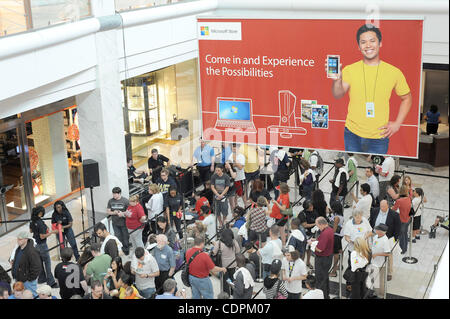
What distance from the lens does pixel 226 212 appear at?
12.1 metres

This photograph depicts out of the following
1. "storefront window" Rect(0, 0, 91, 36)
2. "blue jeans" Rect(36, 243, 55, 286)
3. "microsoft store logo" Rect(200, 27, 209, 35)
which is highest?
"storefront window" Rect(0, 0, 91, 36)

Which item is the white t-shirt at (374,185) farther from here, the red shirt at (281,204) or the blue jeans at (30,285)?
the blue jeans at (30,285)

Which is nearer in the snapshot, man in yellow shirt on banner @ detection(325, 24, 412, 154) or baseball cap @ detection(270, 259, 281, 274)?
baseball cap @ detection(270, 259, 281, 274)

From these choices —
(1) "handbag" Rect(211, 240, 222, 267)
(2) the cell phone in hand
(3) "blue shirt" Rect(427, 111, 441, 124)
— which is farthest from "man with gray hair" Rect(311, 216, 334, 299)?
(3) "blue shirt" Rect(427, 111, 441, 124)

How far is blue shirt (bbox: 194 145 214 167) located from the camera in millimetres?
13445

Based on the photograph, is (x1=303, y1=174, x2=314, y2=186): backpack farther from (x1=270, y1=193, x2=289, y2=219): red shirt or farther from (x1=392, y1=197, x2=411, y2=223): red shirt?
(x1=392, y1=197, x2=411, y2=223): red shirt

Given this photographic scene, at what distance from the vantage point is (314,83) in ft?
29.3

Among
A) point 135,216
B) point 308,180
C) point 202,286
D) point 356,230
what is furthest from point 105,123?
point 356,230

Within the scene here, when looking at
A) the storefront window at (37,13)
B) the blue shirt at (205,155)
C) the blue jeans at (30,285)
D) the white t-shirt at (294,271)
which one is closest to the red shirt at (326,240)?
the white t-shirt at (294,271)

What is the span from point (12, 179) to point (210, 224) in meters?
5.25

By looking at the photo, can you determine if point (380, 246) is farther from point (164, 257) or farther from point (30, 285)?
point (30, 285)

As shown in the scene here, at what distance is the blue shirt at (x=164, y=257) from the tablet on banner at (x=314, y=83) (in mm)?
2147

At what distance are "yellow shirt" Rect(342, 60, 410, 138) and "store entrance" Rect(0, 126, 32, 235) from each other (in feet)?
25.2
